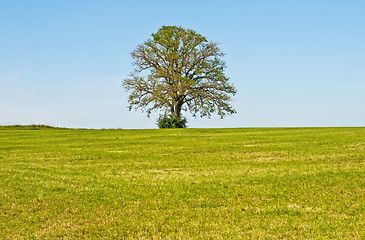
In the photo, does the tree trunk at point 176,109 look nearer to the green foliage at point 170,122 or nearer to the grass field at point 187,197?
the green foliage at point 170,122

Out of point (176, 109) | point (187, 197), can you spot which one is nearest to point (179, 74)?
point (176, 109)

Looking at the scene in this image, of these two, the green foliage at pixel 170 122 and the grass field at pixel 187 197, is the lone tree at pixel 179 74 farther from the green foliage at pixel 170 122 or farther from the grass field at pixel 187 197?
the grass field at pixel 187 197

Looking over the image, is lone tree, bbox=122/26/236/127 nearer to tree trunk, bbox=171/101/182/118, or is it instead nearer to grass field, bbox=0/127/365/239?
tree trunk, bbox=171/101/182/118

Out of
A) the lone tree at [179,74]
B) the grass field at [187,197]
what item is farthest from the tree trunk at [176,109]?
the grass field at [187,197]

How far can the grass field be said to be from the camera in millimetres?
7340

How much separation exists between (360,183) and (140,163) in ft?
26.5

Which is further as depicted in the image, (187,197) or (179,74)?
(179,74)

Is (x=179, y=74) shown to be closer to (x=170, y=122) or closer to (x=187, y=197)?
(x=170, y=122)

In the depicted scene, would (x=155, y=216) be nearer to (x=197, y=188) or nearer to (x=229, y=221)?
(x=229, y=221)

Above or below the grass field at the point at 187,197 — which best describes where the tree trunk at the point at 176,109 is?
above

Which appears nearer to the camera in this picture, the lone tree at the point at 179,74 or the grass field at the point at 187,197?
the grass field at the point at 187,197

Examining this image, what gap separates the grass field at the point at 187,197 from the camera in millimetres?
7340

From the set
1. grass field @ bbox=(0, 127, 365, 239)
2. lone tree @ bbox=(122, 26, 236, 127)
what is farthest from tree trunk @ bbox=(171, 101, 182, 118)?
grass field @ bbox=(0, 127, 365, 239)

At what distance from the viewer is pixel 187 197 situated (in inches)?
377
